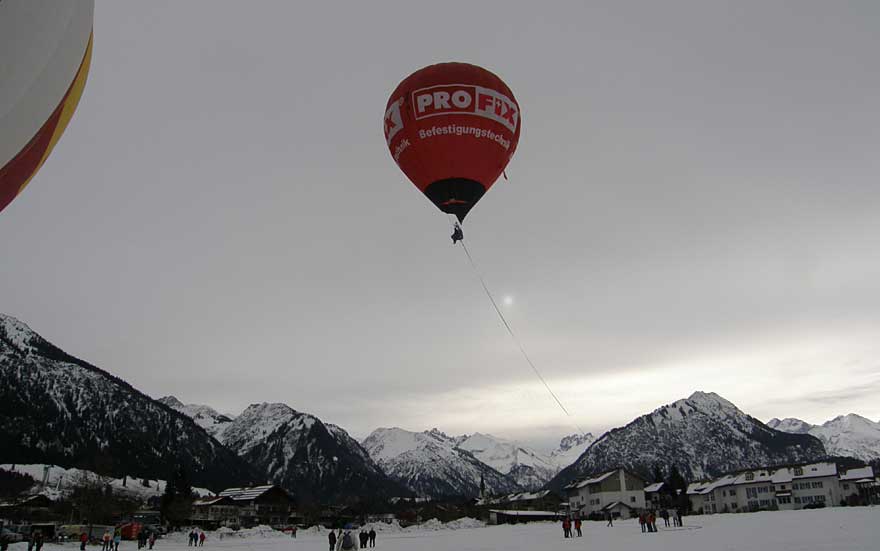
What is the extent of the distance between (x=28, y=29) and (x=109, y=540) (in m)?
29.5

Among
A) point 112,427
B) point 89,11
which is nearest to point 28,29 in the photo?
point 89,11

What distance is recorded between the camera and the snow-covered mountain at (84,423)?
147500mm

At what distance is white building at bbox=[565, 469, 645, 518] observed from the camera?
325 feet

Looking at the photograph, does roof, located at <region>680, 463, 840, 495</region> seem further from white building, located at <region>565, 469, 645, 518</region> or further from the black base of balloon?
the black base of balloon

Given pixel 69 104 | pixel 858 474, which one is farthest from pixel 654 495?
pixel 69 104

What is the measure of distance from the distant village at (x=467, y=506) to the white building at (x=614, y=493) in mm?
149

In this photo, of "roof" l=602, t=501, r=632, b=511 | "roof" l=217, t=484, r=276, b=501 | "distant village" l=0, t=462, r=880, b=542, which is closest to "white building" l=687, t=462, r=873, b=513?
"distant village" l=0, t=462, r=880, b=542

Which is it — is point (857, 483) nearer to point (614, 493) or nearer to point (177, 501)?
point (614, 493)

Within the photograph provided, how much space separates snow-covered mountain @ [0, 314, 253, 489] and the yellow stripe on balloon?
141446 mm

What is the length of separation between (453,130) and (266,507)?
80930 millimetres

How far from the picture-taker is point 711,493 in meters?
103

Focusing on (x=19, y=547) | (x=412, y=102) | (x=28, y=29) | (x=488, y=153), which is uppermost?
(x=412, y=102)

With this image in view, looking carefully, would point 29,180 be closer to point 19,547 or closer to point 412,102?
point 412,102

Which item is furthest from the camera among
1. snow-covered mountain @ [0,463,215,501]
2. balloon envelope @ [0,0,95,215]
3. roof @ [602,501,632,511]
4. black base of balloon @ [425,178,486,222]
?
snow-covered mountain @ [0,463,215,501]
